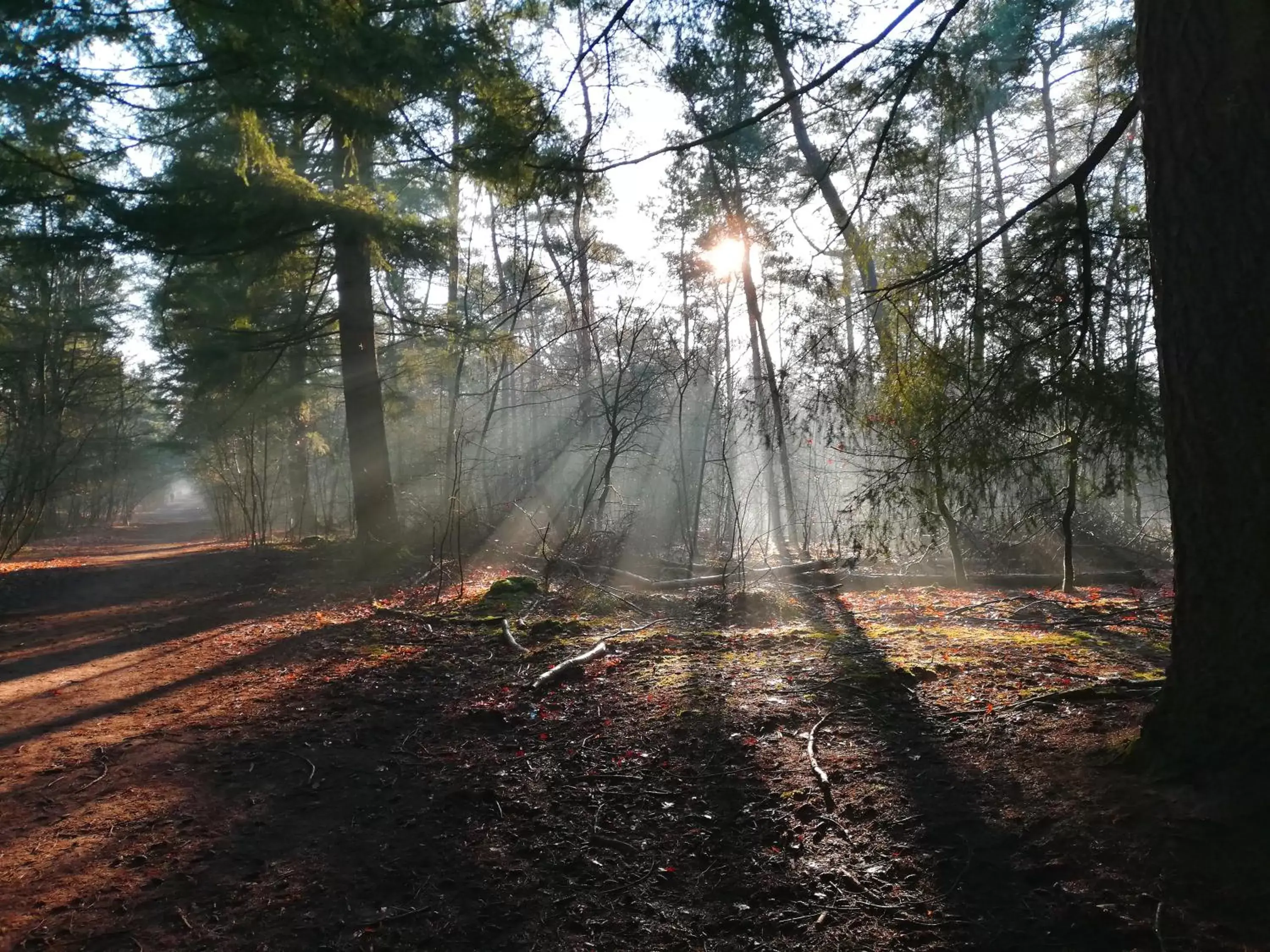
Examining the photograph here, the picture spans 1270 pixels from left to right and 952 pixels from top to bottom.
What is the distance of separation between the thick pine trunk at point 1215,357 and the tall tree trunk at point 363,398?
10317mm

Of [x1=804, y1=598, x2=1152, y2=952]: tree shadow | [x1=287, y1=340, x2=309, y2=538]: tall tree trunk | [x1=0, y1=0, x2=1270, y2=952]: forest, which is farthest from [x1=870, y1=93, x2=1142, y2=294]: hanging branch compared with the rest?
[x1=287, y1=340, x2=309, y2=538]: tall tree trunk

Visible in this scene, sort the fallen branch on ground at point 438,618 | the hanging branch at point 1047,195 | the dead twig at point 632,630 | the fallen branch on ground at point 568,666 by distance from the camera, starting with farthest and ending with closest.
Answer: the fallen branch on ground at point 438,618, the dead twig at point 632,630, the fallen branch on ground at point 568,666, the hanging branch at point 1047,195

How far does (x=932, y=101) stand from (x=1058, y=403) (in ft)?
6.82

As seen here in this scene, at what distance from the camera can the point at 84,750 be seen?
4.34 m

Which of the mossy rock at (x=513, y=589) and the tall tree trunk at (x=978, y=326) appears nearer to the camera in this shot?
the tall tree trunk at (x=978, y=326)

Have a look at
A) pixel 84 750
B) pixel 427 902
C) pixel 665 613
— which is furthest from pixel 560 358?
pixel 427 902

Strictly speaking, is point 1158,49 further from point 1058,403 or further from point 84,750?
point 84,750

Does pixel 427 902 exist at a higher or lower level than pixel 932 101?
lower

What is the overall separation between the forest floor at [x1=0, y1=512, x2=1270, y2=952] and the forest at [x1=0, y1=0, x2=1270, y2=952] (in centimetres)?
2

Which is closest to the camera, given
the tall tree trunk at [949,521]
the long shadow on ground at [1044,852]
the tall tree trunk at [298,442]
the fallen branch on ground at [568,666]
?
the long shadow on ground at [1044,852]

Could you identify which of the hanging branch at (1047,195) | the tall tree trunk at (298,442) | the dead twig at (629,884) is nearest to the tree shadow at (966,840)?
the dead twig at (629,884)

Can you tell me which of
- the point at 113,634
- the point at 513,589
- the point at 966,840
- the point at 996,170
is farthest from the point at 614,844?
the point at 996,170

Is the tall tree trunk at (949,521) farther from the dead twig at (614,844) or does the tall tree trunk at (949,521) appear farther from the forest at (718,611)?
the dead twig at (614,844)

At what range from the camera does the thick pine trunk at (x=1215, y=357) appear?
2.66 m
